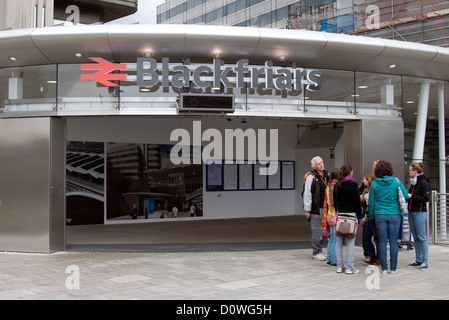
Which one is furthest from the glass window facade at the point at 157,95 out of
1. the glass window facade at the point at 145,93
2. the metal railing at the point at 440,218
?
the metal railing at the point at 440,218

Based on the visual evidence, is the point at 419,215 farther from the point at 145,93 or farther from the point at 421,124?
the point at 145,93

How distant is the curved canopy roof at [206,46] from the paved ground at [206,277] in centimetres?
380

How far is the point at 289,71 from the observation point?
31.5 ft

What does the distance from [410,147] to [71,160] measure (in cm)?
1085

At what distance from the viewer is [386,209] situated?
7.06 m

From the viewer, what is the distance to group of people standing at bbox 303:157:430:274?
707 cm

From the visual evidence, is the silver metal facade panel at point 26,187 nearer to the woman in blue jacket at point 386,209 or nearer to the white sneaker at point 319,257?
the white sneaker at point 319,257

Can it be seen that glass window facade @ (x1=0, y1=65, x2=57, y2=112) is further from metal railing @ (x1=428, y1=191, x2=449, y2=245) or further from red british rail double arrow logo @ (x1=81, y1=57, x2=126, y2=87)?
metal railing @ (x1=428, y1=191, x2=449, y2=245)

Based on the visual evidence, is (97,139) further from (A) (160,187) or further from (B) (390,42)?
(B) (390,42)

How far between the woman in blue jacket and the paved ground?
392 mm

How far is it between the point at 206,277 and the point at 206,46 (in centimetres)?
443

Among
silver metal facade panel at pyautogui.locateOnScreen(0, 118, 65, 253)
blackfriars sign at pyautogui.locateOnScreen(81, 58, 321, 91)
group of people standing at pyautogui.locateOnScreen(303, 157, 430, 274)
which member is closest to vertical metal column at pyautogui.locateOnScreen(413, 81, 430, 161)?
blackfriars sign at pyautogui.locateOnScreen(81, 58, 321, 91)
